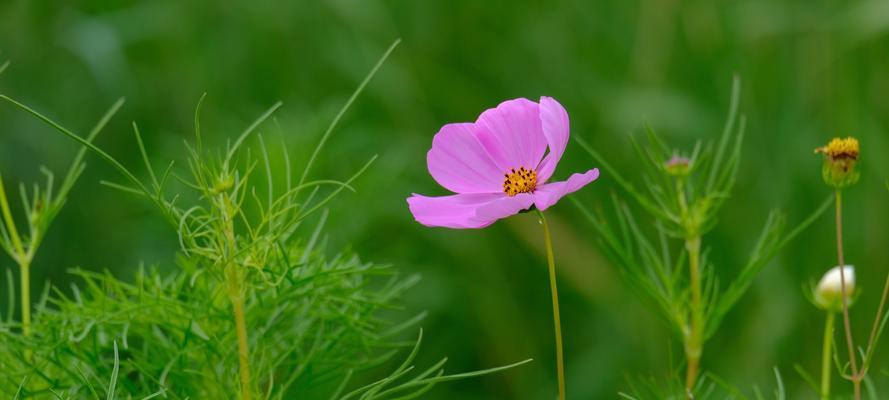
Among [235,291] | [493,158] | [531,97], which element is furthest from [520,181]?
[531,97]

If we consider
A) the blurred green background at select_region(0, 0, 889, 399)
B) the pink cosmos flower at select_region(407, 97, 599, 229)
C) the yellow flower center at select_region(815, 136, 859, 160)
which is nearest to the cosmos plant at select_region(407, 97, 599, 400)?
the pink cosmos flower at select_region(407, 97, 599, 229)

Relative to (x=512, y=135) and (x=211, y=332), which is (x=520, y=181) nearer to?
(x=512, y=135)

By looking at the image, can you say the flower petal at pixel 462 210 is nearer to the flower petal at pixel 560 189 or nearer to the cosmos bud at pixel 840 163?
the flower petal at pixel 560 189

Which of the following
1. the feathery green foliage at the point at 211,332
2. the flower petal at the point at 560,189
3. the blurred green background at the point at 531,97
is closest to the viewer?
the flower petal at the point at 560,189

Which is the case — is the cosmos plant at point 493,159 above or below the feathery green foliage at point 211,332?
above

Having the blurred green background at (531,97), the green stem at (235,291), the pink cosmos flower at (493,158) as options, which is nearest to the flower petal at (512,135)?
the pink cosmos flower at (493,158)

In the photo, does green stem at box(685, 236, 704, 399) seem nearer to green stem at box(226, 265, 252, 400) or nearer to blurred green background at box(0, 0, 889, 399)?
green stem at box(226, 265, 252, 400)

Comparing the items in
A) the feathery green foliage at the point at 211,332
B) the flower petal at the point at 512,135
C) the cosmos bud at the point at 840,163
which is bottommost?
the feathery green foliage at the point at 211,332

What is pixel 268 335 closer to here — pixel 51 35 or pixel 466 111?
pixel 466 111
